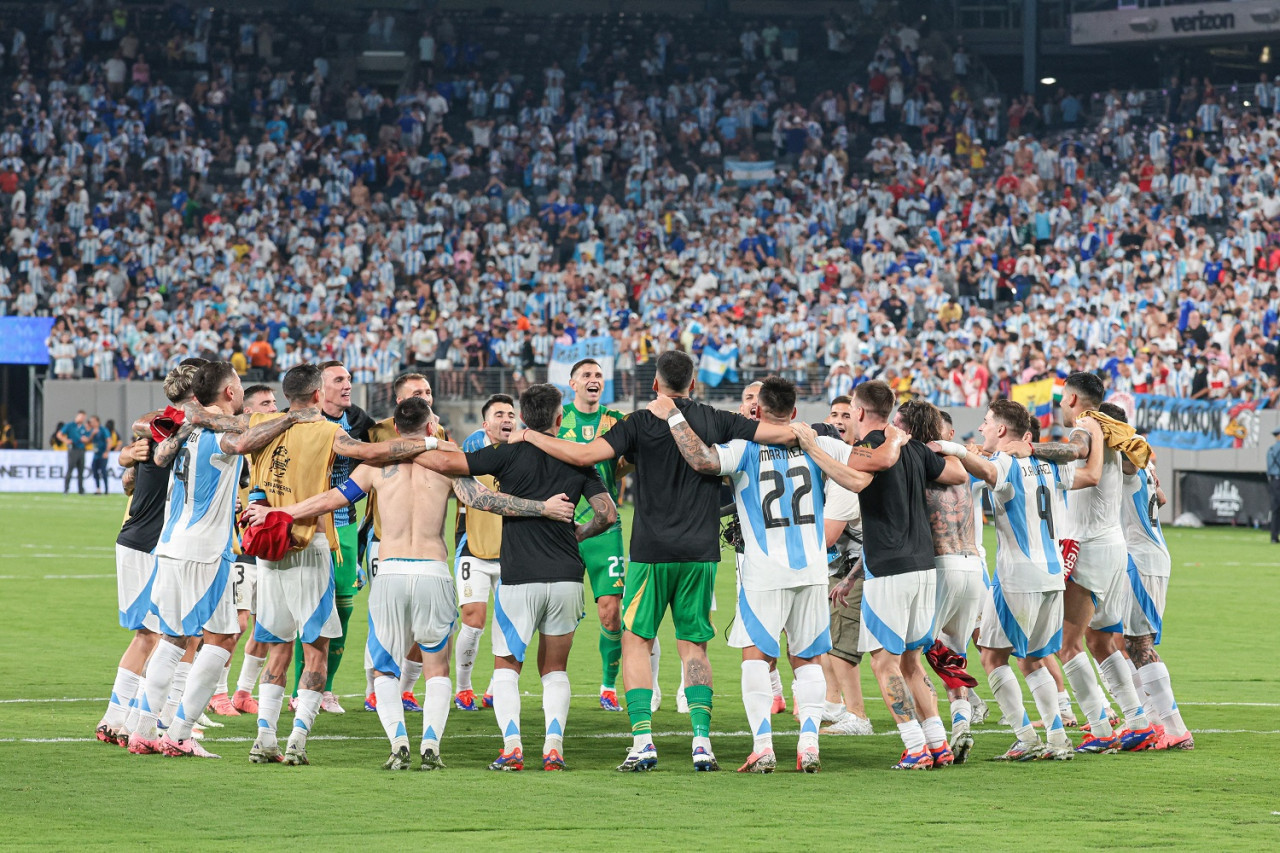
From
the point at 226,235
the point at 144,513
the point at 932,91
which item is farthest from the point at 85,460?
the point at 144,513

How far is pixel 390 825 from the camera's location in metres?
7.97

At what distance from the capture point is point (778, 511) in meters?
9.60

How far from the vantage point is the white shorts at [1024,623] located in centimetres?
1002

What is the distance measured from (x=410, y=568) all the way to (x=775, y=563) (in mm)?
2003

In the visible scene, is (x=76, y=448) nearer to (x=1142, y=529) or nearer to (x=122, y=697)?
(x=122, y=697)

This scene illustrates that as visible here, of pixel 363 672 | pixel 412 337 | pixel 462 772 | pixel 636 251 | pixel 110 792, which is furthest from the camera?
pixel 636 251

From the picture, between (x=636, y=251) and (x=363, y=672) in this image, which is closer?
(x=363, y=672)

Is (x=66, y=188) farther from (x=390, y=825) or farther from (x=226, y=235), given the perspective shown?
(x=390, y=825)

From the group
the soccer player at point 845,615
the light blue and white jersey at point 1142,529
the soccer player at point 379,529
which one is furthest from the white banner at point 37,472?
the light blue and white jersey at point 1142,529

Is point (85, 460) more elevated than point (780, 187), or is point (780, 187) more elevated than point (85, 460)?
point (780, 187)

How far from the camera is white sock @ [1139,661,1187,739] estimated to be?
413 inches

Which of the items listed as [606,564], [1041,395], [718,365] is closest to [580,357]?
[718,365]

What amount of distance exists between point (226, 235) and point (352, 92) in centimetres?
767

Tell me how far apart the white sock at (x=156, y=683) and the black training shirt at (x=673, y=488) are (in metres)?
2.74
